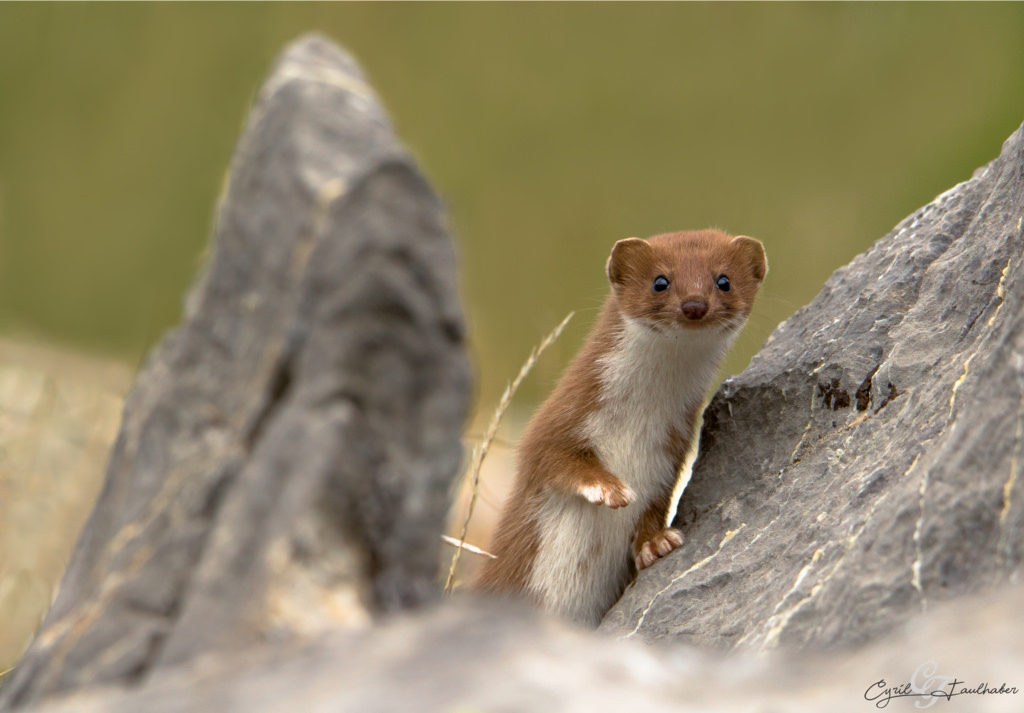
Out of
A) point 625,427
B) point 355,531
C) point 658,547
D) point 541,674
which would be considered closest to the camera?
point 541,674

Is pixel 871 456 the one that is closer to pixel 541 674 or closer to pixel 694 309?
pixel 694 309

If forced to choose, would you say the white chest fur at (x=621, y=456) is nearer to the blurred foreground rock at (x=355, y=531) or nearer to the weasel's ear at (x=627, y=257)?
the weasel's ear at (x=627, y=257)

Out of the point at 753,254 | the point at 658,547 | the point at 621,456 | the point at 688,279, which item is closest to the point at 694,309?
the point at 688,279

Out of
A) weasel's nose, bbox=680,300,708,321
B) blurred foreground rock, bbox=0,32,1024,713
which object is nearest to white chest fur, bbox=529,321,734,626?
weasel's nose, bbox=680,300,708,321

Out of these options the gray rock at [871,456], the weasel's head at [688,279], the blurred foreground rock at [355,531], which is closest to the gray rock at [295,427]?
the blurred foreground rock at [355,531]

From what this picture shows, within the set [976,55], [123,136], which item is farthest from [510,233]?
[976,55]

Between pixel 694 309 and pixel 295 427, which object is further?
pixel 694 309
